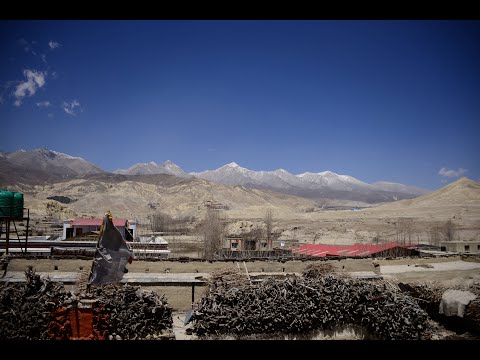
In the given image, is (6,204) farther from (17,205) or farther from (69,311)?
(69,311)

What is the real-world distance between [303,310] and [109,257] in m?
4.60

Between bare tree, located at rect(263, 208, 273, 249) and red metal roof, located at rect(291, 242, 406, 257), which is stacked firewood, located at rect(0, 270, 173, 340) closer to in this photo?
red metal roof, located at rect(291, 242, 406, 257)

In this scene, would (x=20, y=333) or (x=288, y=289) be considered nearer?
(x=20, y=333)

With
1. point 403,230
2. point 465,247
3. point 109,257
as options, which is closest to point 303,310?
point 109,257

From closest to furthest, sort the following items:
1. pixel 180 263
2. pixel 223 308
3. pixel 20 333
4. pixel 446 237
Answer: pixel 20 333 < pixel 223 308 < pixel 180 263 < pixel 446 237

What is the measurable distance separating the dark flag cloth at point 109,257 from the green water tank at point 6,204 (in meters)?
12.4

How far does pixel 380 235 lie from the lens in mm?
58812

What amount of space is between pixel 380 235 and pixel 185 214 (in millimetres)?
57167

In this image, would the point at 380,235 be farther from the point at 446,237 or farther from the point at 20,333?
the point at 20,333

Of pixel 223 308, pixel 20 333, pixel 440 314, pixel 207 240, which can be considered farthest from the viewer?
pixel 207 240

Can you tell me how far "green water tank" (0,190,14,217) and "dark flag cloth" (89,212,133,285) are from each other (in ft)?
40.6
